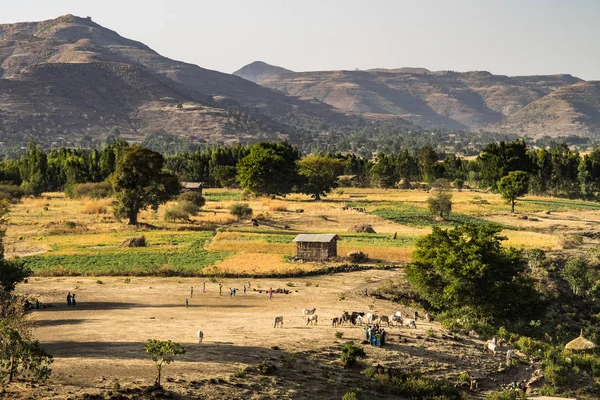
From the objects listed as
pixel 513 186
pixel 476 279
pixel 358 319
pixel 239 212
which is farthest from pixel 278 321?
pixel 513 186

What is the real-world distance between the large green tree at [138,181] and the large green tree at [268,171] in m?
35.3

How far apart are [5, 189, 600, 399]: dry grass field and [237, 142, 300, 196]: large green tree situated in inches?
425

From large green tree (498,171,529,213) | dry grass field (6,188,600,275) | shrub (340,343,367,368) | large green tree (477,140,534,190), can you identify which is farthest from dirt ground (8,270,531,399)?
large green tree (477,140,534,190)

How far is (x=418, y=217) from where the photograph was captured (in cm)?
12025

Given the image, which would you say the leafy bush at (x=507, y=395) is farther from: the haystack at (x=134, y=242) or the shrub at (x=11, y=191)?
the shrub at (x=11, y=191)

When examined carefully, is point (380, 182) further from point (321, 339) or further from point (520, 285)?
point (321, 339)

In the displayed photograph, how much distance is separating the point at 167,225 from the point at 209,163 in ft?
281

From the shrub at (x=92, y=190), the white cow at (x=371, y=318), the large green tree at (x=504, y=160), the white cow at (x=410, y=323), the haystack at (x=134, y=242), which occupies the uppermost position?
the large green tree at (x=504, y=160)

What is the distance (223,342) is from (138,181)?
6758cm

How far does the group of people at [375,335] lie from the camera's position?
149ft

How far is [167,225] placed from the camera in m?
110

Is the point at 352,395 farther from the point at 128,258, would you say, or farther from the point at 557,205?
the point at 557,205

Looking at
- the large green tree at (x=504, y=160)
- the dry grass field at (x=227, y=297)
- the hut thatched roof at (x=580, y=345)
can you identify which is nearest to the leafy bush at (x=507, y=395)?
the dry grass field at (x=227, y=297)

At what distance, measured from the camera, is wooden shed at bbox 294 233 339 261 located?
80.6 m
